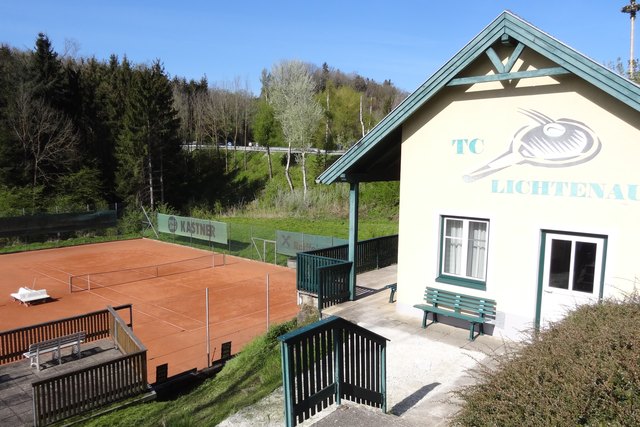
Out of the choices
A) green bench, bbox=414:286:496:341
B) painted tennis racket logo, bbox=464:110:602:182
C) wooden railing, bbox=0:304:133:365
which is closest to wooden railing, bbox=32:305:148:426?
wooden railing, bbox=0:304:133:365

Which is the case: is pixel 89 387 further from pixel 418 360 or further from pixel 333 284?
pixel 418 360

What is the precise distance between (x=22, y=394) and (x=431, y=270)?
997cm

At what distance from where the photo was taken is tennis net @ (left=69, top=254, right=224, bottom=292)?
23.4m

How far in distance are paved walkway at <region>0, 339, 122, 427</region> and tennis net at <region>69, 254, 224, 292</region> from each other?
9.73 meters

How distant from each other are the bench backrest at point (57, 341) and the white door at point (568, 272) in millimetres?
11746

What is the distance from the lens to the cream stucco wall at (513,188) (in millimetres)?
9023

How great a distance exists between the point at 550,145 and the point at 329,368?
6617 mm

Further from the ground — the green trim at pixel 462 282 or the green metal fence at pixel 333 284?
the green trim at pixel 462 282

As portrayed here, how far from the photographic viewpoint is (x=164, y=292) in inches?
854

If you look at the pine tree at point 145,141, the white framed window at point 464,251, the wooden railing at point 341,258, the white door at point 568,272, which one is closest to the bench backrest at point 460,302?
the white framed window at point 464,251

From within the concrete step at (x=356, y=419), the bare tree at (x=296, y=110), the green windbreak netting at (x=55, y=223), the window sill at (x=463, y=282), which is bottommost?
the green windbreak netting at (x=55, y=223)

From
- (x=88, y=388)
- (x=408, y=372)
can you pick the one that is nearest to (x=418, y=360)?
(x=408, y=372)

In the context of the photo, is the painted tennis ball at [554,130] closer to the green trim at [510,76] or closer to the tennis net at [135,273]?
the green trim at [510,76]

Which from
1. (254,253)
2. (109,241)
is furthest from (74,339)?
(109,241)
